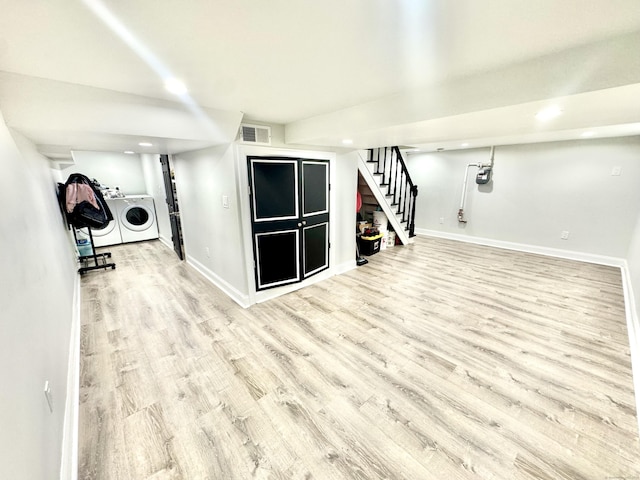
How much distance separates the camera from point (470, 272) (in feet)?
13.8

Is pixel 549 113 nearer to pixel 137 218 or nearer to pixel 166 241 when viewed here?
pixel 166 241

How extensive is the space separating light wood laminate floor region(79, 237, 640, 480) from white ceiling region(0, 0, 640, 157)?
1964 mm

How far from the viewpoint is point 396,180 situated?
554 centimetres

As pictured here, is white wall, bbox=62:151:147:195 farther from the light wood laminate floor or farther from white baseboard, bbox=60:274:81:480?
white baseboard, bbox=60:274:81:480

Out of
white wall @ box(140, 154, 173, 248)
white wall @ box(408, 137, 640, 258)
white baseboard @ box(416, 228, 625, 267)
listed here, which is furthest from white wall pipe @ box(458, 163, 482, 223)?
white wall @ box(140, 154, 173, 248)

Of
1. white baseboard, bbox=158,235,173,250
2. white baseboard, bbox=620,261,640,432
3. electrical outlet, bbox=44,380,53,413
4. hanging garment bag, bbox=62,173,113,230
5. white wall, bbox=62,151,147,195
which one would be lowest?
white baseboard, bbox=620,261,640,432

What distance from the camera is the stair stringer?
4406mm

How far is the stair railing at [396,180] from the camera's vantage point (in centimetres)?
532

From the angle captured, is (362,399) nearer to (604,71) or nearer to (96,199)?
(604,71)

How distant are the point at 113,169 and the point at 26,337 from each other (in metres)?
6.52

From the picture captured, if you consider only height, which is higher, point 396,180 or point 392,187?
point 396,180

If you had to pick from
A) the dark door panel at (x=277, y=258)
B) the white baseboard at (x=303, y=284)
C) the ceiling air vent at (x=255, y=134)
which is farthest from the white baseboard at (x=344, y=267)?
the ceiling air vent at (x=255, y=134)

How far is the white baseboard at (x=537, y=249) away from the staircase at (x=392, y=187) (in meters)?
1.03

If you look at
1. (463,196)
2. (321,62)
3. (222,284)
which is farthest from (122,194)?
(463,196)
